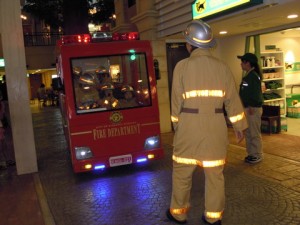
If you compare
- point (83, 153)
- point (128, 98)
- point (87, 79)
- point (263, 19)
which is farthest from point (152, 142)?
point (263, 19)

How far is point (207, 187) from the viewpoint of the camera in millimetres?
4090

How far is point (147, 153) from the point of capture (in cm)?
673

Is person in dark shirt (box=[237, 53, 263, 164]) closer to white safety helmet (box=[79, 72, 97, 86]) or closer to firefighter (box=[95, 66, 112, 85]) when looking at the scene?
firefighter (box=[95, 66, 112, 85])

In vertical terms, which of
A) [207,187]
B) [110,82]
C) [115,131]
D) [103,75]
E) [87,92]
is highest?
[103,75]

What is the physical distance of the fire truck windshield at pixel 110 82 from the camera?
6.45m

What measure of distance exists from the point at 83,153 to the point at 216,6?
13.6 ft

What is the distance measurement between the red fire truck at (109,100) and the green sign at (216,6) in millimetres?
1863

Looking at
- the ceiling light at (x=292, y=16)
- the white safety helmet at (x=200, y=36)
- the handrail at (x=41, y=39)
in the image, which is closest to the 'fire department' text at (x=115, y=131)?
the white safety helmet at (x=200, y=36)

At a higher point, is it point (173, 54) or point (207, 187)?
point (173, 54)

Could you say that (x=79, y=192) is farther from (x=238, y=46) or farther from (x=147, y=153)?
(x=238, y=46)

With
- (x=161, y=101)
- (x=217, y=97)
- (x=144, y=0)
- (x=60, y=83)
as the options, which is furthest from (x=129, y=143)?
(x=144, y=0)

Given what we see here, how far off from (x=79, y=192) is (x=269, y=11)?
4.83 m

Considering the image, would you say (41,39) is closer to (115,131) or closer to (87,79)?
(87,79)

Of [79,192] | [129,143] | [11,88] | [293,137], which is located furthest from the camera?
[293,137]
